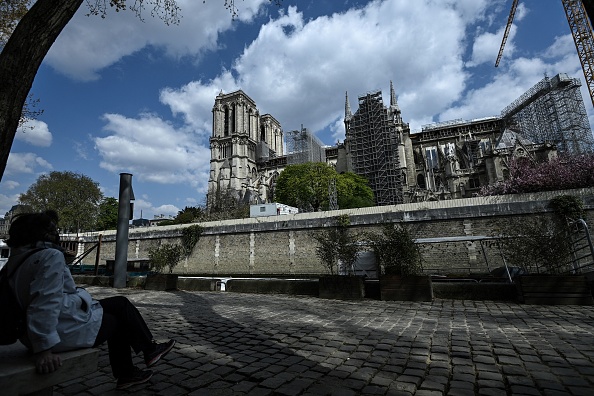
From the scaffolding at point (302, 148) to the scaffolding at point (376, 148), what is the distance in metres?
11.7

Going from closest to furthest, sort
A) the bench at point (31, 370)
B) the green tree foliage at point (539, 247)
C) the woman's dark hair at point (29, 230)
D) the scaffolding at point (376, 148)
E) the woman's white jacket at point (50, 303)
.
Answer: the bench at point (31, 370) → the woman's white jacket at point (50, 303) → the woman's dark hair at point (29, 230) → the green tree foliage at point (539, 247) → the scaffolding at point (376, 148)

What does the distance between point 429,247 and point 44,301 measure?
55.8 ft

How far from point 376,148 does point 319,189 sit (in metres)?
15.4

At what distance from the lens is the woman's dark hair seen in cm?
196

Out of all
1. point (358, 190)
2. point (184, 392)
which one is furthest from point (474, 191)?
point (184, 392)

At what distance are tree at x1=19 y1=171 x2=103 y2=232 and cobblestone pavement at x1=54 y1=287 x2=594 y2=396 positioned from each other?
37265mm

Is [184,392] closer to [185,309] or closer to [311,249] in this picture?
[185,309]

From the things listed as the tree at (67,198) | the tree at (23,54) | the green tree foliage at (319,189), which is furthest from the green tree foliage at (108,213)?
the tree at (23,54)

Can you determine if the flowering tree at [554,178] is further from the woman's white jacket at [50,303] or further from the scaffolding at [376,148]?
the woman's white jacket at [50,303]

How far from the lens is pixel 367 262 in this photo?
1266 cm

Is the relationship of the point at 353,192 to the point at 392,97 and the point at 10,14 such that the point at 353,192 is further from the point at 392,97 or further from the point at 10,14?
the point at 10,14

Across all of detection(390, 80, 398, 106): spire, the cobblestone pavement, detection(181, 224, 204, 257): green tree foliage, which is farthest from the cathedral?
the cobblestone pavement

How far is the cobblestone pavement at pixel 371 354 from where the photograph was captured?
2422 mm

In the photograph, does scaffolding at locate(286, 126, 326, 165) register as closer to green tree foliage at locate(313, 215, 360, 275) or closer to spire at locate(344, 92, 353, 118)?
spire at locate(344, 92, 353, 118)
